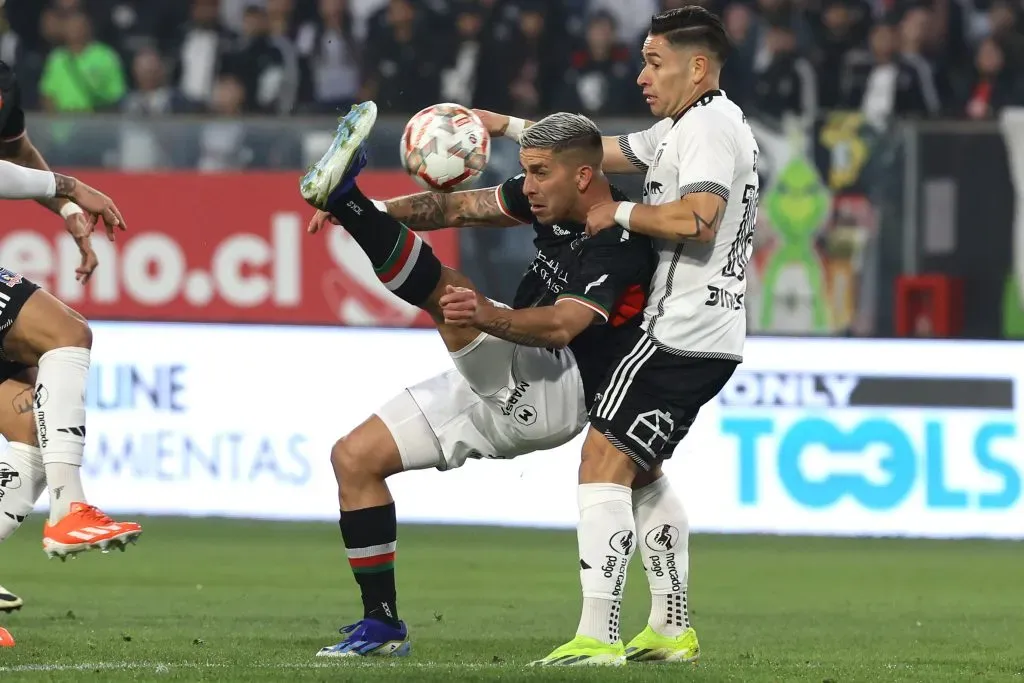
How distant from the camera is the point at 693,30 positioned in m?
6.45

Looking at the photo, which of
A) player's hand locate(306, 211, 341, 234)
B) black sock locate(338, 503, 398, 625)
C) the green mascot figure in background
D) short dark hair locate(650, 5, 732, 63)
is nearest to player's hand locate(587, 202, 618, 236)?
short dark hair locate(650, 5, 732, 63)

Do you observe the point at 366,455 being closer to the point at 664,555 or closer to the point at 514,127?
the point at 664,555

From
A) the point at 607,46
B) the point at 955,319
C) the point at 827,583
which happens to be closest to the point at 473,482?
the point at 827,583

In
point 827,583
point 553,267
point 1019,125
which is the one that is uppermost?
point 1019,125

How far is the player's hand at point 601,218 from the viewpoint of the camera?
6.37 meters

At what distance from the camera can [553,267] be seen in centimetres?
686

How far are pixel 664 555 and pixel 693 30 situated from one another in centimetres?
189

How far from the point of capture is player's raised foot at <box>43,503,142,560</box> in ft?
20.5

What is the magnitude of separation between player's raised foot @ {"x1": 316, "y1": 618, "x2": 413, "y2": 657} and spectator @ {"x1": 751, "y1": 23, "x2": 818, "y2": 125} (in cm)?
832

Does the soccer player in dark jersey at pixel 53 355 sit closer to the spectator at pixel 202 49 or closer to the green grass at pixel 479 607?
the green grass at pixel 479 607

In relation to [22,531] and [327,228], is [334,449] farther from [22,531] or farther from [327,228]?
[327,228]

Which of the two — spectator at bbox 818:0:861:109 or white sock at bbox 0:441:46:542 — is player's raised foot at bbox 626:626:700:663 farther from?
spectator at bbox 818:0:861:109

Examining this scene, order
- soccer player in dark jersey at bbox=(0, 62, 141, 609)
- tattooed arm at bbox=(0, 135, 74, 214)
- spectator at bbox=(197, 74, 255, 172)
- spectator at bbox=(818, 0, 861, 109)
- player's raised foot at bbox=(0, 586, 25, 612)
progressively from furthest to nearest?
spectator at bbox=(818, 0, 861, 109) → spectator at bbox=(197, 74, 255, 172) → player's raised foot at bbox=(0, 586, 25, 612) → tattooed arm at bbox=(0, 135, 74, 214) → soccer player in dark jersey at bbox=(0, 62, 141, 609)

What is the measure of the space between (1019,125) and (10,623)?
8.39 metres
